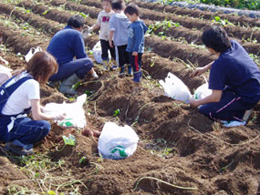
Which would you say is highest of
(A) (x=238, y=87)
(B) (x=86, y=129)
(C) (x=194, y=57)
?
(A) (x=238, y=87)

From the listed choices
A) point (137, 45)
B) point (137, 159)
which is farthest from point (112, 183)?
point (137, 45)

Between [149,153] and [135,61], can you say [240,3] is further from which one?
[149,153]

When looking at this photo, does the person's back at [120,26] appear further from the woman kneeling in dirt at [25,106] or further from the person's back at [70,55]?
the woman kneeling in dirt at [25,106]

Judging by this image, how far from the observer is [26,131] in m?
4.07

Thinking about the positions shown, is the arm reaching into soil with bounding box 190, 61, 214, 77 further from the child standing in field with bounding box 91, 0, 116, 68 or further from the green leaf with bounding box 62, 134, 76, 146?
the child standing in field with bounding box 91, 0, 116, 68

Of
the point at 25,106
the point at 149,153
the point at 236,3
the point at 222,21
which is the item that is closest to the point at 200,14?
the point at 222,21

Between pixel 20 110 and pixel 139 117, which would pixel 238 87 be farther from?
pixel 20 110

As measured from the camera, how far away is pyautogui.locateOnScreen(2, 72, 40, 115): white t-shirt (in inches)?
153

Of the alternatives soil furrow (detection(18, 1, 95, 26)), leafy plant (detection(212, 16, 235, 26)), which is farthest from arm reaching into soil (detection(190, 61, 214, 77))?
soil furrow (detection(18, 1, 95, 26))

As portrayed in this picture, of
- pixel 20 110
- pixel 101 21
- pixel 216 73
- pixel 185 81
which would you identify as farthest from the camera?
pixel 101 21

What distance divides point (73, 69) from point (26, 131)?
230cm

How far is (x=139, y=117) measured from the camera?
527 centimetres

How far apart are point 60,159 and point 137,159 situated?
0.86 m

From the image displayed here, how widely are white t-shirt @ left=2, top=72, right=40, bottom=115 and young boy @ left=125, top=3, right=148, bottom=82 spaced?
2.47 m
